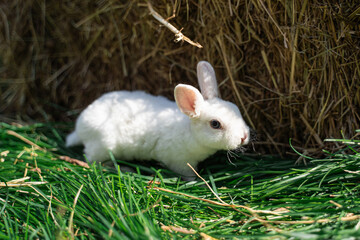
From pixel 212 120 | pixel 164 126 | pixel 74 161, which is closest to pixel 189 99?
pixel 212 120

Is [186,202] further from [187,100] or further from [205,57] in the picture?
[205,57]

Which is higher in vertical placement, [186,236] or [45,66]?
[45,66]

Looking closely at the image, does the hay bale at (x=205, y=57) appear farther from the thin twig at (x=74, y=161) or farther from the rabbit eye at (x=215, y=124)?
the thin twig at (x=74, y=161)

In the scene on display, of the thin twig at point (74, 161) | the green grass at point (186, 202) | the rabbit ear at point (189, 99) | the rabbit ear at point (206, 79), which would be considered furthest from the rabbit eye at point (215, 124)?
the thin twig at point (74, 161)

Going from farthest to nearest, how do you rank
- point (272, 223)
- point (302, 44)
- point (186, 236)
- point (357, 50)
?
1. point (302, 44)
2. point (357, 50)
3. point (272, 223)
4. point (186, 236)

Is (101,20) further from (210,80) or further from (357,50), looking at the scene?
(357,50)

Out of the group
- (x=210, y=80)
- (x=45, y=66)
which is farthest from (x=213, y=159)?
(x=45, y=66)
